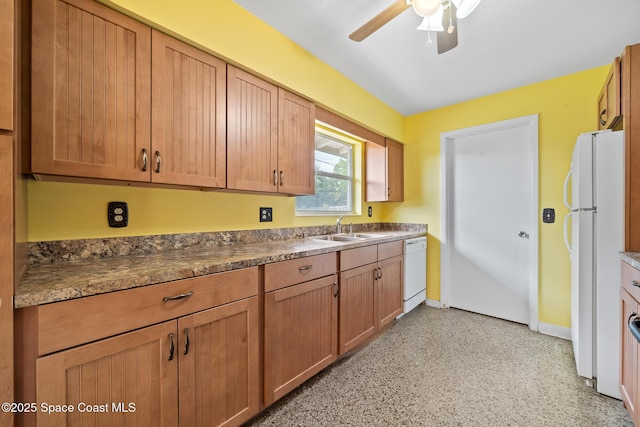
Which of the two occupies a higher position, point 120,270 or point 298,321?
point 120,270

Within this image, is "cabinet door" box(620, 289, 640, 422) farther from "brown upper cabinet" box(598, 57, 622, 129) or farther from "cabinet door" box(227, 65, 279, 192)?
"cabinet door" box(227, 65, 279, 192)

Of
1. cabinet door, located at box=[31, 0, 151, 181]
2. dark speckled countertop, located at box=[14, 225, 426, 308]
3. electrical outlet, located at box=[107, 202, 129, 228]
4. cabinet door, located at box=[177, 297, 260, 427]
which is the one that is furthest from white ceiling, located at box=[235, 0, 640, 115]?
cabinet door, located at box=[177, 297, 260, 427]

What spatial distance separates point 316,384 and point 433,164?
106 inches

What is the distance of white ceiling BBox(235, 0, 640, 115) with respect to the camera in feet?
5.40

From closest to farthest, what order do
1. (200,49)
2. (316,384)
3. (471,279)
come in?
(200,49), (316,384), (471,279)

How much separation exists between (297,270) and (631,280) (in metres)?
1.74

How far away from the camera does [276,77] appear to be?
186 centimetres

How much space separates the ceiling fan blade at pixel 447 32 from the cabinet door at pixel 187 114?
127 centimetres

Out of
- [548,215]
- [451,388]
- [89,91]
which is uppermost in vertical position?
[89,91]

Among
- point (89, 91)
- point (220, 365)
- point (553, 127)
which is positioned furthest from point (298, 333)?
point (553, 127)

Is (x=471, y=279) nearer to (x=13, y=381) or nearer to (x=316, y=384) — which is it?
(x=316, y=384)

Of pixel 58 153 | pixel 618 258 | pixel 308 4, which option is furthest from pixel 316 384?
pixel 308 4

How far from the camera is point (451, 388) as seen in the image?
5.64 feet

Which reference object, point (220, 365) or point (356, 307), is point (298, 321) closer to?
point (220, 365)
